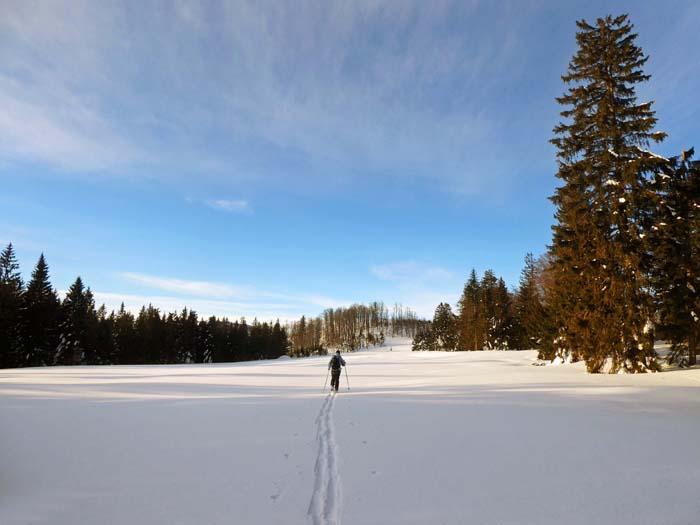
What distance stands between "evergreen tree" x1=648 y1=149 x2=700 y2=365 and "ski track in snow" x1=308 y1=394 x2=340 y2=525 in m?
18.0

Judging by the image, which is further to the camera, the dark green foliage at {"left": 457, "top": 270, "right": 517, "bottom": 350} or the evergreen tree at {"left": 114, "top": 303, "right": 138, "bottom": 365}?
the evergreen tree at {"left": 114, "top": 303, "right": 138, "bottom": 365}

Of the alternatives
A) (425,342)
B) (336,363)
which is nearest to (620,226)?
(336,363)

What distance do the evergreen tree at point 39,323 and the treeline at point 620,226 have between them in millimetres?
54992

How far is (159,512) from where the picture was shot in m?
4.27

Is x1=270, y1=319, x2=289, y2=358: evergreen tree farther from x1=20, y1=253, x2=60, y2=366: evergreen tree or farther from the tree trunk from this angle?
the tree trunk

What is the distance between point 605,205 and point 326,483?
20.3m

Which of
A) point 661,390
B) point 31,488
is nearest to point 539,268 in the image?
point 661,390

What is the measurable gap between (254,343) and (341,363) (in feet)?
244

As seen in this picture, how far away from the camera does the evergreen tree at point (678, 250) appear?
55.4 ft

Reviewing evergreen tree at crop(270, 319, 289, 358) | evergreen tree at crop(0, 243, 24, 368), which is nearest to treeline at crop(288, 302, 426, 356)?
evergreen tree at crop(270, 319, 289, 358)

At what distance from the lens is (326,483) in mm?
5180

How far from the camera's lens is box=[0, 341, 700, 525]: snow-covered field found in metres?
4.29

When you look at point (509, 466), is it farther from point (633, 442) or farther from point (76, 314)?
point (76, 314)

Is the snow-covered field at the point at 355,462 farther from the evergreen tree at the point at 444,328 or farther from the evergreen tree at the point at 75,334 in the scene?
the evergreen tree at the point at 444,328
